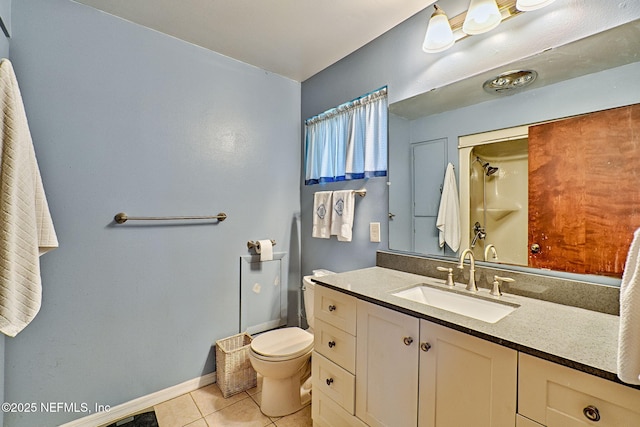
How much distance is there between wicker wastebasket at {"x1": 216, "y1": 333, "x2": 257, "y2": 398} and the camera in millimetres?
1892

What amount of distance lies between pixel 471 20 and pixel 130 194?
2058mm

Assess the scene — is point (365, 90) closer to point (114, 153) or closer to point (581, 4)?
point (581, 4)

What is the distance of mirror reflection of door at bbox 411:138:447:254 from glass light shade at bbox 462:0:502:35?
0.51 meters

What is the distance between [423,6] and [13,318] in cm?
236

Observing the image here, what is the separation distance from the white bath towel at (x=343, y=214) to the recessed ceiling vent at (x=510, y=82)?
968 millimetres

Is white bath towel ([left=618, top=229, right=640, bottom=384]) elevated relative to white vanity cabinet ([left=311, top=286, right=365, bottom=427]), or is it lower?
elevated

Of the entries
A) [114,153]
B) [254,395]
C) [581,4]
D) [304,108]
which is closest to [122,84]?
[114,153]

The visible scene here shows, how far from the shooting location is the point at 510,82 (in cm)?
128

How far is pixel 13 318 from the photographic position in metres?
1.04

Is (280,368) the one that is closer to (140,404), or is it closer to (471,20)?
(140,404)

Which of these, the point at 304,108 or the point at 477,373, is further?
the point at 304,108

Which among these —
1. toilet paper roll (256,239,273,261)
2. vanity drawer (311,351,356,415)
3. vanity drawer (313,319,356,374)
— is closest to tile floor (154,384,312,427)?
vanity drawer (311,351,356,415)

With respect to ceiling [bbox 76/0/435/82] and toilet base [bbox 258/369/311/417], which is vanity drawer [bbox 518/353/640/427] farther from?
ceiling [bbox 76/0/435/82]

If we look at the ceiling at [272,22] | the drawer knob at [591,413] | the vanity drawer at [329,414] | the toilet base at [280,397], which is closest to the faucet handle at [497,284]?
the drawer knob at [591,413]
